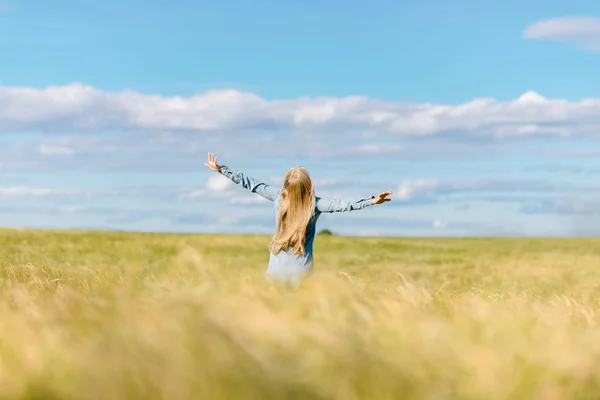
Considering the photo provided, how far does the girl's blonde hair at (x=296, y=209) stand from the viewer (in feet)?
27.3

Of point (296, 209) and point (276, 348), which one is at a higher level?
point (296, 209)

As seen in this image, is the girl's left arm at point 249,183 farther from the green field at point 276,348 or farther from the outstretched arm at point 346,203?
the green field at point 276,348

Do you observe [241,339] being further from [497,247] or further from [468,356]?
[497,247]

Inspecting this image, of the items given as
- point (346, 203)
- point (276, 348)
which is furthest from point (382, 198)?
point (276, 348)

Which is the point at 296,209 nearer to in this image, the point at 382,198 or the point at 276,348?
the point at 382,198

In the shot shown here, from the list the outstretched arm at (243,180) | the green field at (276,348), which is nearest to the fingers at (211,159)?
the outstretched arm at (243,180)

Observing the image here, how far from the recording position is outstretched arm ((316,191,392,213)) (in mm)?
8026

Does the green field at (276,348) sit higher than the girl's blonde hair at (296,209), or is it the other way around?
the girl's blonde hair at (296,209)

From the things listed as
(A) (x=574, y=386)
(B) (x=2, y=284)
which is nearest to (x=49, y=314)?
(A) (x=574, y=386)

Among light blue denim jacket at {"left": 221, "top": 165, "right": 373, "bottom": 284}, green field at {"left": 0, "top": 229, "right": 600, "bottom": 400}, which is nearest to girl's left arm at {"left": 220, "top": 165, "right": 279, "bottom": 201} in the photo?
light blue denim jacket at {"left": 221, "top": 165, "right": 373, "bottom": 284}

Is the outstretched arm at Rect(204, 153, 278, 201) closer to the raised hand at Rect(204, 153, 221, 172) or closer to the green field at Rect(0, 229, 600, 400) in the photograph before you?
the raised hand at Rect(204, 153, 221, 172)

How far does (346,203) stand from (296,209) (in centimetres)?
55

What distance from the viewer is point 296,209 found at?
8391 mm

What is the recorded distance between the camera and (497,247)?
2598 cm
